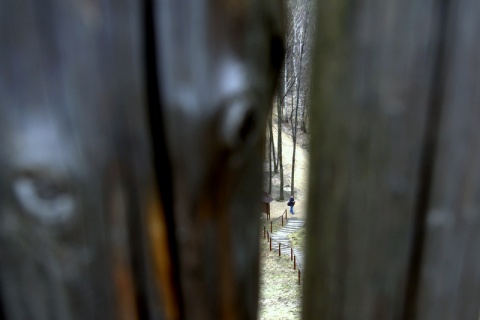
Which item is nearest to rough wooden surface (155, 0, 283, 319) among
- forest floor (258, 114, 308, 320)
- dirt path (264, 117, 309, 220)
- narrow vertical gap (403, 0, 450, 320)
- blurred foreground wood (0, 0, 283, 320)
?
blurred foreground wood (0, 0, 283, 320)

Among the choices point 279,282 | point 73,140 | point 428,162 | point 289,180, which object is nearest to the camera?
point 73,140

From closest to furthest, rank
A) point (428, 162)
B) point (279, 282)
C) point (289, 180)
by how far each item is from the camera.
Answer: point (428, 162)
point (279, 282)
point (289, 180)

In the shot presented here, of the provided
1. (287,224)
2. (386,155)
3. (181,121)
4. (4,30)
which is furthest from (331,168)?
(287,224)

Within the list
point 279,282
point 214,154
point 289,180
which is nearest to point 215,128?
point 214,154

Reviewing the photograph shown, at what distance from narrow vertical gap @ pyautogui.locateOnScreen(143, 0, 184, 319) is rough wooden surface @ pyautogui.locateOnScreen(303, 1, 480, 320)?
0.47 feet

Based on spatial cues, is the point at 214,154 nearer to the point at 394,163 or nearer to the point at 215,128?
the point at 215,128

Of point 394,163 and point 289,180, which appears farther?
point 289,180

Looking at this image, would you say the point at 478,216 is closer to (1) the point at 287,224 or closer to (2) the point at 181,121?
(2) the point at 181,121

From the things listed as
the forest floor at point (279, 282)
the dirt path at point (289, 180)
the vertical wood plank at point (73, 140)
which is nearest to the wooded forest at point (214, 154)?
the vertical wood plank at point (73, 140)

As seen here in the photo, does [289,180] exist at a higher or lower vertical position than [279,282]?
higher

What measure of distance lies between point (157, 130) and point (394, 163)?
198 mm

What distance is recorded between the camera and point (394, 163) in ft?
1.26

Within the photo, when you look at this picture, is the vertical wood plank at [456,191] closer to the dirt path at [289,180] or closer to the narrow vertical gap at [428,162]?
the narrow vertical gap at [428,162]

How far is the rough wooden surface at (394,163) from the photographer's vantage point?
1.18 ft
